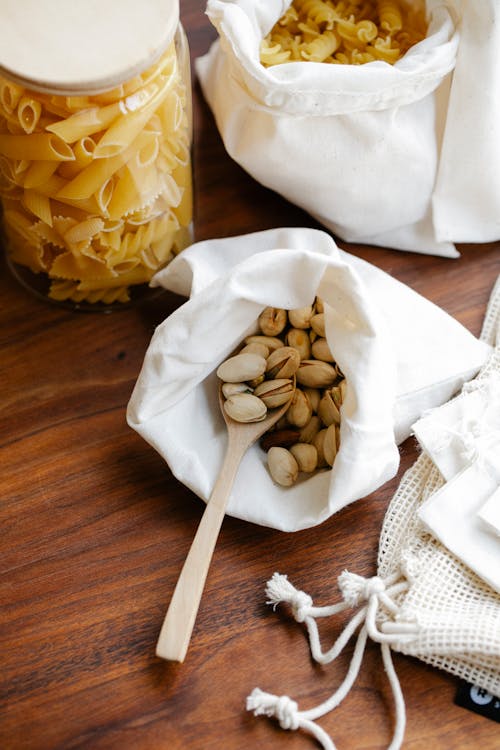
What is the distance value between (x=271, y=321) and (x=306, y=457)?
10 cm

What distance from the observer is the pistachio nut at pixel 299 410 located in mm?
611

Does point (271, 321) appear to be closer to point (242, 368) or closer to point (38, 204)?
point (242, 368)

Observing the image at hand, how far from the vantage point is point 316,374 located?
0.62 meters

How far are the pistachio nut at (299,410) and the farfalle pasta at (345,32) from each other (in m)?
0.24

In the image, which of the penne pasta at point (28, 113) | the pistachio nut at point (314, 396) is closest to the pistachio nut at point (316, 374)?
the pistachio nut at point (314, 396)

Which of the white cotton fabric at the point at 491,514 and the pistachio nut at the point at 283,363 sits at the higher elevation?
the pistachio nut at the point at 283,363

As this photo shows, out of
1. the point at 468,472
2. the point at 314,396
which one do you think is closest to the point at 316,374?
the point at 314,396

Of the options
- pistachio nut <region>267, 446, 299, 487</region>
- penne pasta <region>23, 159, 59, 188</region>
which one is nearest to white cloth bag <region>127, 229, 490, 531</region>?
pistachio nut <region>267, 446, 299, 487</region>

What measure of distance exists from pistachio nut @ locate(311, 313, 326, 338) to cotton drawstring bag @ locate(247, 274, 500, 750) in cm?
9

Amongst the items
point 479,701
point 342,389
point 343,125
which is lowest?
point 479,701

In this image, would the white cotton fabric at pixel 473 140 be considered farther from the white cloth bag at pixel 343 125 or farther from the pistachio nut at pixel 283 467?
the pistachio nut at pixel 283 467

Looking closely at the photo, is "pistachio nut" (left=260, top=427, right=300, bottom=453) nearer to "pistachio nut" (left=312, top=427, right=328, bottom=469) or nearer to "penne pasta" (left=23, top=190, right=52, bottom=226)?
"pistachio nut" (left=312, top=427, right=328, bottom=469)

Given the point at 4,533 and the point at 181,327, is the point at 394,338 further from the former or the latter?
the point at 4,533

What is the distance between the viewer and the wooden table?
0.55 m
